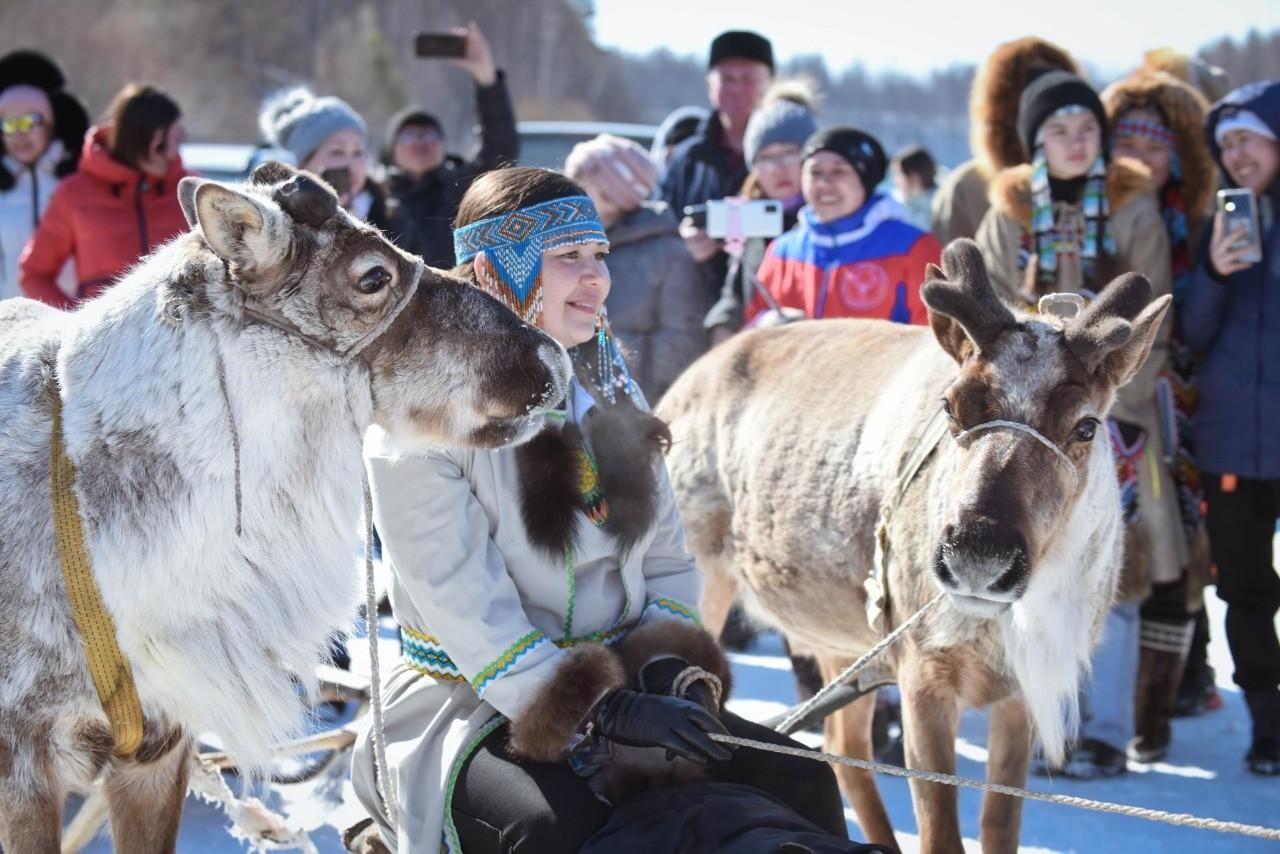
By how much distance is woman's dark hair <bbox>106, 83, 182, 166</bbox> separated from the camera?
17.8 feet

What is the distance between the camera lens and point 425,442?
8.25 feet

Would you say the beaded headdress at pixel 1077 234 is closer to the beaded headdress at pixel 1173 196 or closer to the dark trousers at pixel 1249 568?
the beaded headdress at pixel 1173 196

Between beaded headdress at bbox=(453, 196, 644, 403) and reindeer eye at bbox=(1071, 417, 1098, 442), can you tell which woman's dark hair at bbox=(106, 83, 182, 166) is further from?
reindeer eye at bbox=(1071, 417, 1098, 442)

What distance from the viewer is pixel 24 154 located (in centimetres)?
606

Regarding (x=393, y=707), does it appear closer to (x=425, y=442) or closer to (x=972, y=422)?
(x=425, y=442)

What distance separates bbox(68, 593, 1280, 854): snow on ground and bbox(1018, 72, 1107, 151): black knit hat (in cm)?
231

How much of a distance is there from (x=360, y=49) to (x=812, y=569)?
5209cm

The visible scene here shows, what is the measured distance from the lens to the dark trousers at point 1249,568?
15.1ft

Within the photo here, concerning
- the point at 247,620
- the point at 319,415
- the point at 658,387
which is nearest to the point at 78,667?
the point at 247,620

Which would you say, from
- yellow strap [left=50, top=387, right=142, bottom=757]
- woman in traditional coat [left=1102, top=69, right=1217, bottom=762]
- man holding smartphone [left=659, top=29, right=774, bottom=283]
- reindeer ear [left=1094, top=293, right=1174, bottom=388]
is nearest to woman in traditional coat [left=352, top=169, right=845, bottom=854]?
yellow strap [left=50, top=387, right=142, bottom=757]

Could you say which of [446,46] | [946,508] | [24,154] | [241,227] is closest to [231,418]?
[241,227]

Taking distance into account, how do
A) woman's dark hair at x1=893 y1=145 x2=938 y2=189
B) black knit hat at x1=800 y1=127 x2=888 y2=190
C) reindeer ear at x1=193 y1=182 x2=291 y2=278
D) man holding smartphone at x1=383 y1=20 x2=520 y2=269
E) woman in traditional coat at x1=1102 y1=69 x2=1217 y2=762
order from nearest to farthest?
1. reindeer ear at x1=193 y1=182 x2=291 y2=278
2. woman in traditional coat at x1=1102 y1=69 x2=1217 y2=762
3. black knit hat at x1=800 y1=127 x2=888 y2=190
4. man holding smartphone at x1=383 y1=20 x2=520 y2=269
5. woman's dark hair at x1=893 y1=145 x2=938 y2=189

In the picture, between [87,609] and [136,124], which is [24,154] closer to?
[136,124]

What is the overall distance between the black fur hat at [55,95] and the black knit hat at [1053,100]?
14.7 ft
